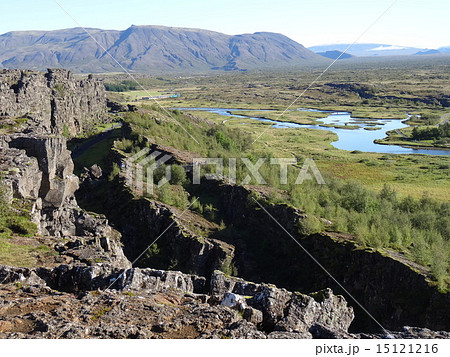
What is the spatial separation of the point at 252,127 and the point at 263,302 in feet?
414

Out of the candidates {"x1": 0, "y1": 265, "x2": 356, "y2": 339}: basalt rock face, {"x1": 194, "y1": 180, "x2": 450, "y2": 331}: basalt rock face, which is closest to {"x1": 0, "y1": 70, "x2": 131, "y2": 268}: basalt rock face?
{"x1": 0, "y1": 265, "x2": 356, "y2": 339}: basalt rock face

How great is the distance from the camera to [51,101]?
3359 inches

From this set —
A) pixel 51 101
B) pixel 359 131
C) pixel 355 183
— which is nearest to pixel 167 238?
pixel 355 183

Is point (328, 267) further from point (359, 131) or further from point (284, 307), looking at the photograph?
point (359, 131)

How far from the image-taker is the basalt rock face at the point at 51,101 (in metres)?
67.8

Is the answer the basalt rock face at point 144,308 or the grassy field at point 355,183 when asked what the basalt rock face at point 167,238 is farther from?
the basalt rock face at point 144,308

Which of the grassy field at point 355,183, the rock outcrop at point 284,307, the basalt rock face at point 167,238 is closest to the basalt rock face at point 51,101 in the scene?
the basalt rock face at point 167,238

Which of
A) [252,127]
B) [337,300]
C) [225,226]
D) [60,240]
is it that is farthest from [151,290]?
[252,127]

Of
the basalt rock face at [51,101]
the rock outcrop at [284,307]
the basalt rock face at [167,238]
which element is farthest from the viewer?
the basalt rock face at [51,101]

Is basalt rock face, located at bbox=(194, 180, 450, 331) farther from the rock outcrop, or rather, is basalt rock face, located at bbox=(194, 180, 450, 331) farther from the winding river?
the winding river

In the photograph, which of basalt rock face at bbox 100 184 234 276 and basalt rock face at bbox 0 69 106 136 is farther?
basalt rock face at bbox 0 69 106 136

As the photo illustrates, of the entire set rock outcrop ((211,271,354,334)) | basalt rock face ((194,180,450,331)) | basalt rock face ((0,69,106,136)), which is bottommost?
basalt rock face ((194,180,450,331))

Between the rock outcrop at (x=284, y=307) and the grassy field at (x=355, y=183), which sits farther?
the grassy field at (x=355, y=183)

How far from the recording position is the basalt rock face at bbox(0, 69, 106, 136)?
222 ft
